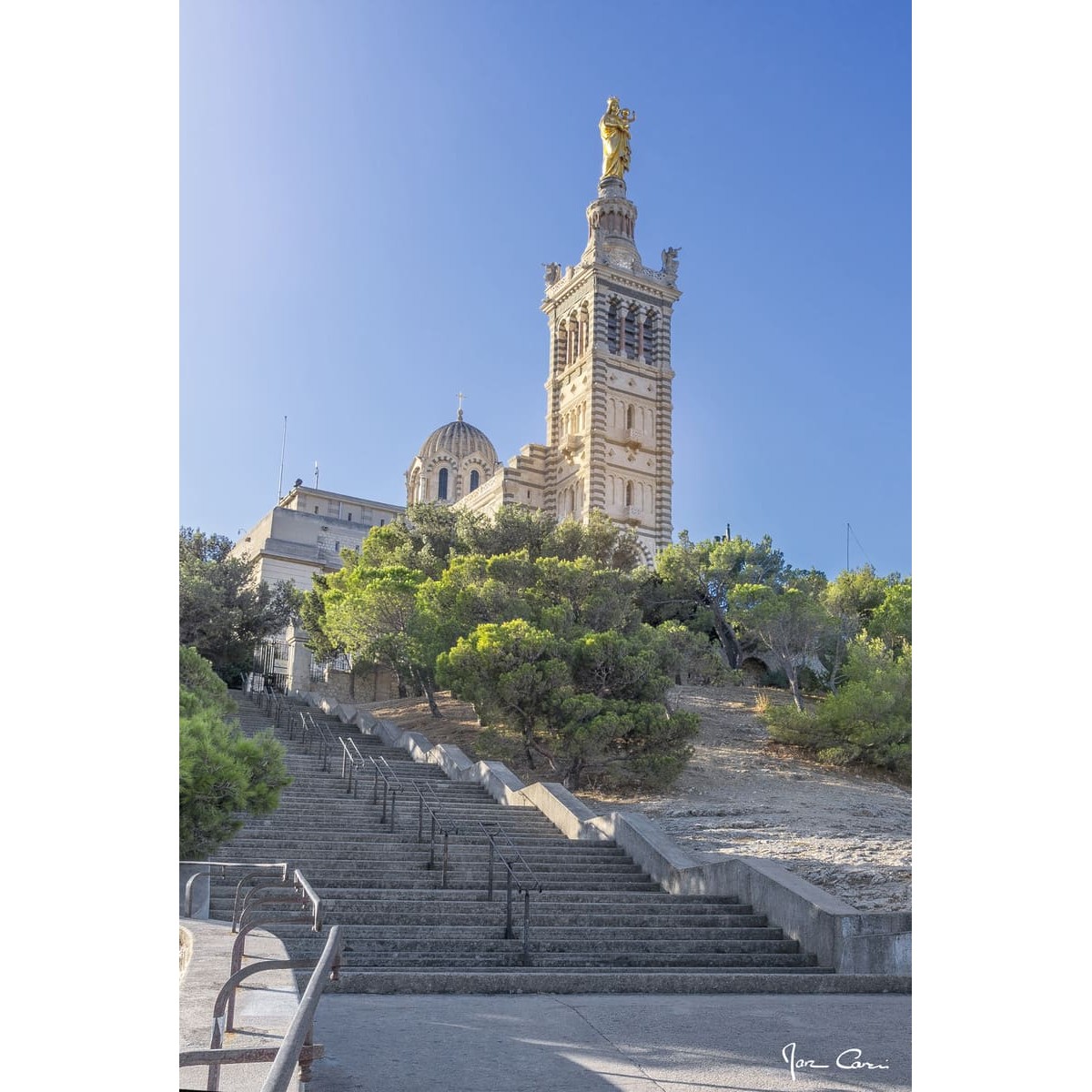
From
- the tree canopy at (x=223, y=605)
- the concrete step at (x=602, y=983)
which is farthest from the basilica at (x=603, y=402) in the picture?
the concrete step at (x=602, y=983)

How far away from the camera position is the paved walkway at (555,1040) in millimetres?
3697

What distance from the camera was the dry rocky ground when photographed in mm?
11305

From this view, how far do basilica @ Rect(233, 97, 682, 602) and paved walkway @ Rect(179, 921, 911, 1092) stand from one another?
36828mm

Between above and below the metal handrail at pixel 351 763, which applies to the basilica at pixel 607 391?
above

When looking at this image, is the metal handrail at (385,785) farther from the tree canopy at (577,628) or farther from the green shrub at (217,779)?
the green shrub at (217,779)

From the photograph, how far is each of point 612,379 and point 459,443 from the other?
11.2 metres

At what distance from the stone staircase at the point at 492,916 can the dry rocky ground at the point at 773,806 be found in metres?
1.64

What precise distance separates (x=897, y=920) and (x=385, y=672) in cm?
2190

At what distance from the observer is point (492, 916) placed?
8898mm

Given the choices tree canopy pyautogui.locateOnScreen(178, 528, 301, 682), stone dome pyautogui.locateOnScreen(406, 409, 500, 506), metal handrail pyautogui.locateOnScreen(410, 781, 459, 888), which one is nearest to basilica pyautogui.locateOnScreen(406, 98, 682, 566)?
stone dome pyautogui.locateOnScreen(406, 409, 500, 506)
